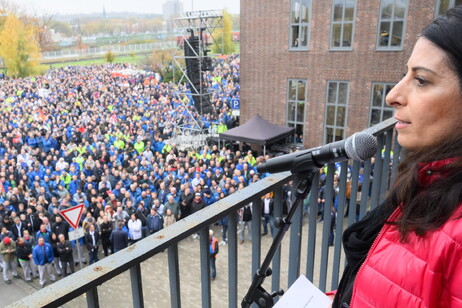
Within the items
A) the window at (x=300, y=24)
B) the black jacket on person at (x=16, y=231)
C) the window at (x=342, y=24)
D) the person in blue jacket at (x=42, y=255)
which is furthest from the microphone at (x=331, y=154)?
the window at (x=300, y=24)

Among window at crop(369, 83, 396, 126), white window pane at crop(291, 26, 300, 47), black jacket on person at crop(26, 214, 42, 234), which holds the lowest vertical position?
black jacket on person at crop(26, 214, 42, 234)

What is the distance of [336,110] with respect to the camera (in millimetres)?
18297

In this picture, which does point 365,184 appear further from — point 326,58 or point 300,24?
point 300,24

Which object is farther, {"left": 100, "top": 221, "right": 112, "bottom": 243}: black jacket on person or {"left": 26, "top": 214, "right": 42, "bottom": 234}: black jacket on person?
{"left": 26, "top": 214, "right": 42, "bottom": 234}: black jacket on person

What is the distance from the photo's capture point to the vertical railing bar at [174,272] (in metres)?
1.21

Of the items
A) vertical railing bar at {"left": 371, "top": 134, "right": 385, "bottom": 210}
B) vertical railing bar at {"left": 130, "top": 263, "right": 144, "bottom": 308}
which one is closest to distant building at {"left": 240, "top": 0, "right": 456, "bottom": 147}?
vertical railing bar at {"left": 371, "top": 134, "right": 385, "bottom": 210}

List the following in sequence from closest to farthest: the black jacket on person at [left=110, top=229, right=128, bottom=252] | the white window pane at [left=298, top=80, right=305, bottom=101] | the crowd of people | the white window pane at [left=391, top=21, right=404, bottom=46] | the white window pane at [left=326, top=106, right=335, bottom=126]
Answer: the black jacket on person at [left=110, top=229, right=128, bottom=252] → the crowd of people → the white window pane at [left=391, top=21, right=404, bottom=46] → the white window pane at [left=326, top=106, right=335, bottom=126] → the white window pane at [left=298, top=80, right=305, bottom=101]

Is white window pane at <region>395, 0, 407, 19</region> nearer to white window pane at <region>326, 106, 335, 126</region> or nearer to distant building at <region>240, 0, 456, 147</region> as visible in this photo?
distant building at <region>240, 0, 456, 147</region>

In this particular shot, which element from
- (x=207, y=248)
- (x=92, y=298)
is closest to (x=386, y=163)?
(x=207, y=248)

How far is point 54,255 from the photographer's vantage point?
9.49 meters

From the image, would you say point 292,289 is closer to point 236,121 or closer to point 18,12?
point 236,121

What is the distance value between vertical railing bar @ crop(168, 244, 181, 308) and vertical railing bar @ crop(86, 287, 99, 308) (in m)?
0.25

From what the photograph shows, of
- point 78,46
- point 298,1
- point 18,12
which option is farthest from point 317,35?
point 78,46

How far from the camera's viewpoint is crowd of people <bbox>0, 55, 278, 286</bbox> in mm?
9758
